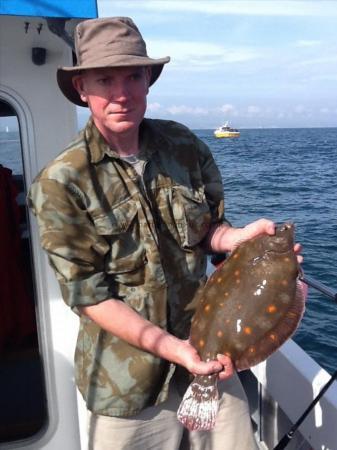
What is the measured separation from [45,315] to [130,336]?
3.96ft

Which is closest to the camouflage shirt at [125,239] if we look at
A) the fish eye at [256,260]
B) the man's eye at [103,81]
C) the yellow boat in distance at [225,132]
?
the man's eye at [103,81]

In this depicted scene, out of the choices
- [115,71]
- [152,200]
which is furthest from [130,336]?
[115,71]

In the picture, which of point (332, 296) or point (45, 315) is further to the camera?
point (45, 315)

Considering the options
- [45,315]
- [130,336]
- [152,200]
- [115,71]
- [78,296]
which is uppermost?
[115,71]

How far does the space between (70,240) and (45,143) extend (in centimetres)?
116

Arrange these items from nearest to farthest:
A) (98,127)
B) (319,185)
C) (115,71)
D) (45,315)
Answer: (115,71), (98,127), (45,315), (319,185)

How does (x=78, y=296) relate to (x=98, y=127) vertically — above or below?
below

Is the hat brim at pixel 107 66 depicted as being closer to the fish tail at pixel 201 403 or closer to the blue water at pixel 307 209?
the fish tail at pixel 201 403

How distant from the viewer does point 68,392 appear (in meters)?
3.57

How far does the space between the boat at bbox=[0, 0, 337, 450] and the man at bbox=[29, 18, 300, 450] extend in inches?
20.2

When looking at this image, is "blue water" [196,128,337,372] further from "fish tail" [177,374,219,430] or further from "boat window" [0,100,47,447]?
"fish tail" [177,374,219,430]

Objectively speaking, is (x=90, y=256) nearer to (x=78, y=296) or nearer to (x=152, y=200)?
(x=78, y=296)

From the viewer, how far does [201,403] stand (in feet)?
7.79

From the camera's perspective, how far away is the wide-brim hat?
2293 millimetres
